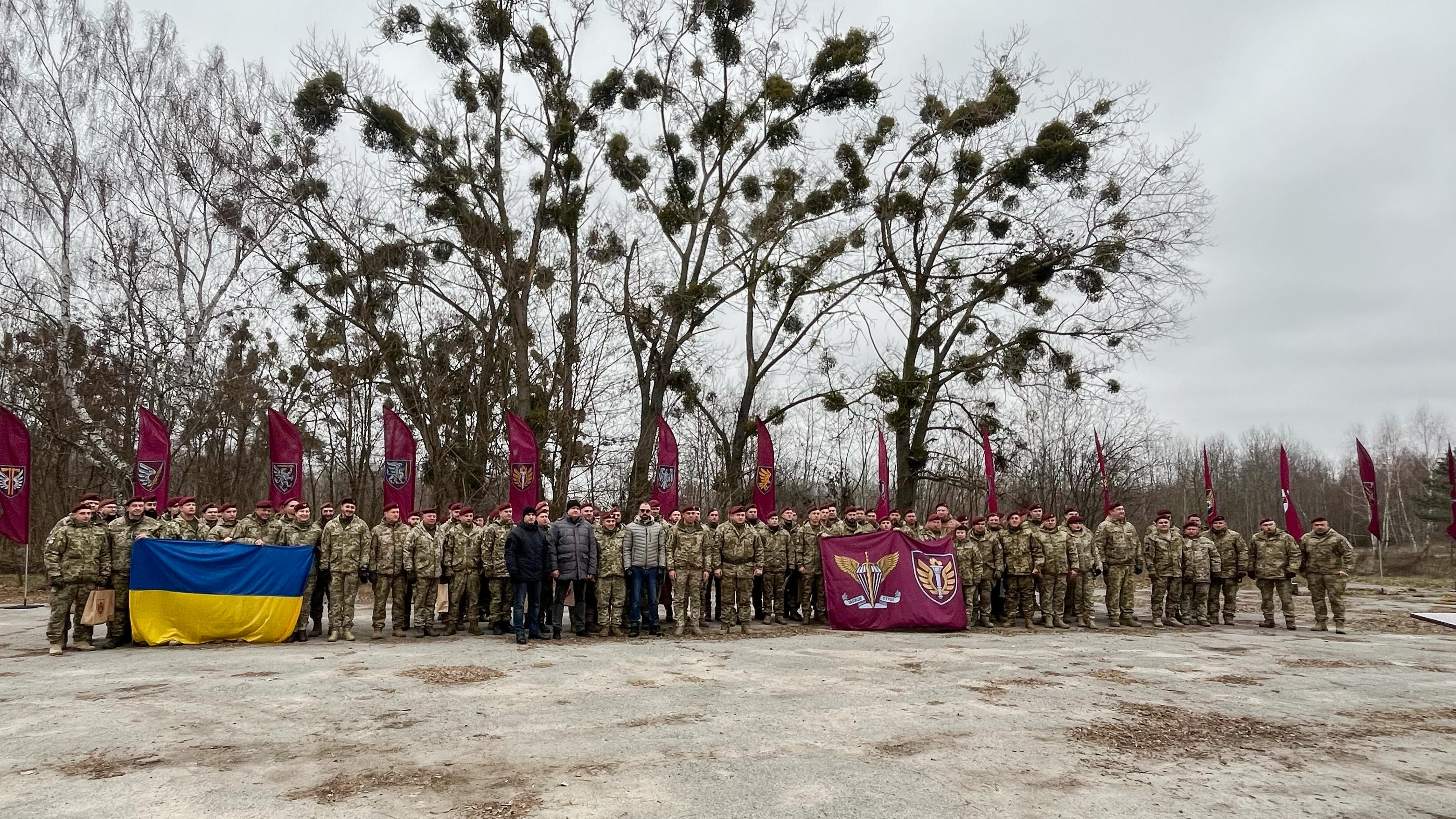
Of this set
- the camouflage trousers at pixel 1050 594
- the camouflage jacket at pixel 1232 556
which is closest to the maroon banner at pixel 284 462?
the camouflage trousers at pixel 1050 594

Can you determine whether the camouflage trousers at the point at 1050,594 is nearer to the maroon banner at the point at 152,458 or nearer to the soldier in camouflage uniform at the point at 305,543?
the soldier in camouflage uniform at the point at 305,543

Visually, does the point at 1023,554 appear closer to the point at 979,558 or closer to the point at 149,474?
the point at 979,558

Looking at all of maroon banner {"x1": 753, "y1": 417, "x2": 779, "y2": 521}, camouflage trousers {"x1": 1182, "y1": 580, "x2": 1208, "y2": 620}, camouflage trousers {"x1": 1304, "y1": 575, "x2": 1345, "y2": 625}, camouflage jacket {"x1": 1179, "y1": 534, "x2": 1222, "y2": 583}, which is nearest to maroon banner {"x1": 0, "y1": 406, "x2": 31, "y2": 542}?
maroon banner {"x1": 753, "y1": 417, "x2": 779, "y2": 521}

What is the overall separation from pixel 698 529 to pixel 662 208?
41.6ft

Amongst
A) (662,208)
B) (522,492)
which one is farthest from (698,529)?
(662,208)

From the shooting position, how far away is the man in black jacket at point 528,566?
11391 millimetres

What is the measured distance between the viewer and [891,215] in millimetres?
23250

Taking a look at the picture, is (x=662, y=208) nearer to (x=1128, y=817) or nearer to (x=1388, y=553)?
(x=1128, y=817)

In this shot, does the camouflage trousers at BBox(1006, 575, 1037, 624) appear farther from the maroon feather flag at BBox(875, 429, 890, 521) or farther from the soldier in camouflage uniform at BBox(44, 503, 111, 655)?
the soldier in camouflage uniform at BBox(44, 503, 111, 655)

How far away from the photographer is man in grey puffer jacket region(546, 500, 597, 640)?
11.7 metres

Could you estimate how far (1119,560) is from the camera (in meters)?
13.7

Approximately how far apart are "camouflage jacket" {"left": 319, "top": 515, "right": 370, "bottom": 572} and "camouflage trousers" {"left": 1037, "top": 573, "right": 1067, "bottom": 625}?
33.9ft

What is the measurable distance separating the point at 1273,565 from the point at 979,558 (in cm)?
468

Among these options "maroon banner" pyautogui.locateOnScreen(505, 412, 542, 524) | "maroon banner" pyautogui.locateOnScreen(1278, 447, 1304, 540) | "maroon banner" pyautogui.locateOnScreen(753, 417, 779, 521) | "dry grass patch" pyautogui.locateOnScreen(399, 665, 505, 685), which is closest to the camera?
"dry grass patch" pyautogui.locateOnScreen(399, 665, 505, 685)
